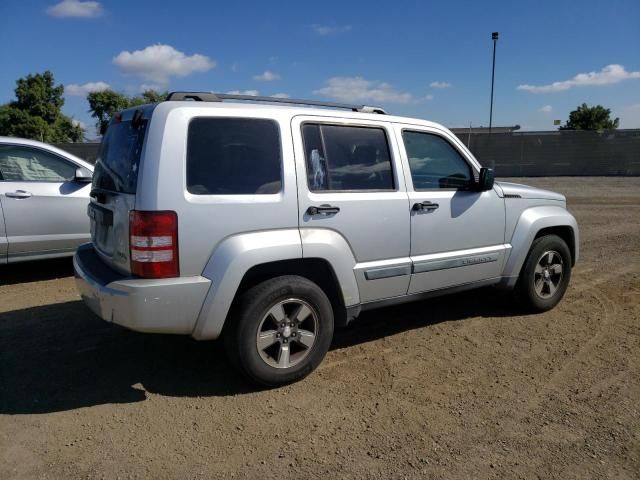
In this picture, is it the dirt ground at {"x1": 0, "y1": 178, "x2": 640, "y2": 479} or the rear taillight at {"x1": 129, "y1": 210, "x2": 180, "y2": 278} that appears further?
the rear taillight at {"x1": 129, "y1": 210, "x2": 180, "y2": 278}

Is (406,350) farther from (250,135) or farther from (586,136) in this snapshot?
(586,136)

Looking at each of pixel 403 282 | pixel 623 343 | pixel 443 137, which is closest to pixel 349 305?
pixel 403 282

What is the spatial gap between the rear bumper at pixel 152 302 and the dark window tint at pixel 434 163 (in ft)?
6.50

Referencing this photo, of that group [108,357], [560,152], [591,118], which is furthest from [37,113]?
[591,118]

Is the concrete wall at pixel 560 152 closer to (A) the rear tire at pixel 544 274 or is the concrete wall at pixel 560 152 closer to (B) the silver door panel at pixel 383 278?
(A) the rear tire at pixel 544 274

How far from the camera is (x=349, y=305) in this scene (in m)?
3.80

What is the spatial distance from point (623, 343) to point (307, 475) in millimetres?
3164

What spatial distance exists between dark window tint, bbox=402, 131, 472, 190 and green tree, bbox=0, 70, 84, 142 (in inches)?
1518

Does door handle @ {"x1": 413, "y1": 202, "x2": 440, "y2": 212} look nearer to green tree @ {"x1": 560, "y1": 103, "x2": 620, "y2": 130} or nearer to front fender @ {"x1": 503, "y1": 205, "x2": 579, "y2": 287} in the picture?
front fender @ {"x1": 503, "y1": 205, "x2": 579, "y2": 287}

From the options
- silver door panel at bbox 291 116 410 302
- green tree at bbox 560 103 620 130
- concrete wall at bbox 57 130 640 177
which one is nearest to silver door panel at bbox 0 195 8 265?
silver door panel at bbox 291 116 410 302

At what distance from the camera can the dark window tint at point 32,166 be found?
6.01 metres

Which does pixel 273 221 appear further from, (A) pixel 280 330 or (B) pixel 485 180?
(B) pixel 485 180

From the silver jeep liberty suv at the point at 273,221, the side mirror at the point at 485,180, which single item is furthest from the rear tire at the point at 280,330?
the side mirror at the point at 485,180

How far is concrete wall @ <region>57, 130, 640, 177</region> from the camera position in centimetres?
2486
